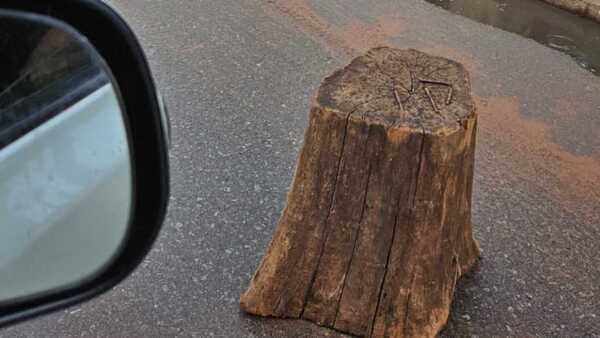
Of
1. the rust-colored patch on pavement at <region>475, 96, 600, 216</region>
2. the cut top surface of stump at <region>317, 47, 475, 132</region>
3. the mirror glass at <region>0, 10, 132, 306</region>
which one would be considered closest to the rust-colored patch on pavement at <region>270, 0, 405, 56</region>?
the rust-colored patch on pavement at <region>475, 96, 600, 216</region>

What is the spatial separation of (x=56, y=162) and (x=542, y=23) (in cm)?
402

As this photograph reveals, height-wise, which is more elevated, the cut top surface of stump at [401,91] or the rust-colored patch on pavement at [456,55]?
the cut top surface of stump at [401,91]

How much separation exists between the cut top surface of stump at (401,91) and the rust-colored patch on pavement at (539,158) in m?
1.06

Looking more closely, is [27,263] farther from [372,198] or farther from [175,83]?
[175,83]

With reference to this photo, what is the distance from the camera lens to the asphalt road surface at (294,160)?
2096 millimetres

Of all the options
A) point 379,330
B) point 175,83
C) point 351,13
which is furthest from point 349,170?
point 351,13

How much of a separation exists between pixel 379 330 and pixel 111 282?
1089 mm

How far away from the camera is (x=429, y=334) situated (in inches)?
75.7

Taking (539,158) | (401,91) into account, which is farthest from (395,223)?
(539,158)

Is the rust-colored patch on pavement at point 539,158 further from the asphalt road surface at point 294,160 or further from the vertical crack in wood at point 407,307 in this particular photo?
the vertical crack in wood at point 407,307

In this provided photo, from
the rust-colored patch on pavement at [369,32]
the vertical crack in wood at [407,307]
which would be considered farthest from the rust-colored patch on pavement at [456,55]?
the vertical crack in wood at [407,307]

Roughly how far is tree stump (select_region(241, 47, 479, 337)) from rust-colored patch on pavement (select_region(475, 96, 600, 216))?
932mm

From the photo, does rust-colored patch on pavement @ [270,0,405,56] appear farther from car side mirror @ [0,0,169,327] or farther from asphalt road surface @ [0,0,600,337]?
car side mirror @ [0,0,169,327]

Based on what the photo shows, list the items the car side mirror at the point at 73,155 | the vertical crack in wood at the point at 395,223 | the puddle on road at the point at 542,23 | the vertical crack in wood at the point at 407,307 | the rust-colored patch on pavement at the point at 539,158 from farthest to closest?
the puddle on road at the point at 542,23
the rust-colored patch on pavement at the point at 539,158
the vertical crack in wood at the point at 407,307
the vertical crack in wood at the point at 395,223
the car side mirror at the point at 73,155
